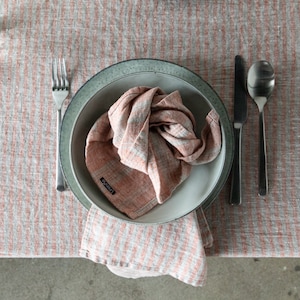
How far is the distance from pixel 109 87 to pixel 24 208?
0.19 m

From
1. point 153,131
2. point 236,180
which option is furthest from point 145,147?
point 236,180

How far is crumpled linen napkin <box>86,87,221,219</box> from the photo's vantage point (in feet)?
1.29

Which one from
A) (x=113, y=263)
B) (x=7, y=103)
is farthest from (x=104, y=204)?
(x=7, y=103)

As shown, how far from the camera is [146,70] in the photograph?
45 cm

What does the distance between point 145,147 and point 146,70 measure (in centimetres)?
11

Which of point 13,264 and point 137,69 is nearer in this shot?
point 137,69

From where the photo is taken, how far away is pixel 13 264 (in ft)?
3.03

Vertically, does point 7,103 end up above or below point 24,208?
above

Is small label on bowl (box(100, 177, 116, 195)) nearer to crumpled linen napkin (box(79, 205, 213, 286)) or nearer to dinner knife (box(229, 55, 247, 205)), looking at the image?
crumpled linen napkin (box(79, 205, 213, 286))

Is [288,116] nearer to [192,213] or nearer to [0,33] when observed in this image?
[192,213]

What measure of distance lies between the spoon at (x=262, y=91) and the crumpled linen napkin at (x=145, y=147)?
0.29 feet

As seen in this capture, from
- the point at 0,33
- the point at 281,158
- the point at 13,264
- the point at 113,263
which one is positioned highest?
the point at 0,33

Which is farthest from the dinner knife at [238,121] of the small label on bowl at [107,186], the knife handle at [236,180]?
the small label on bowl at [107,186]

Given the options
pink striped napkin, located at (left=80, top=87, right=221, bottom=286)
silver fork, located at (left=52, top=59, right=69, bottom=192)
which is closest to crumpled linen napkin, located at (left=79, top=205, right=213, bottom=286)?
pink striped napkin, located at (left=80, top=87, right=221, bottom=286)
